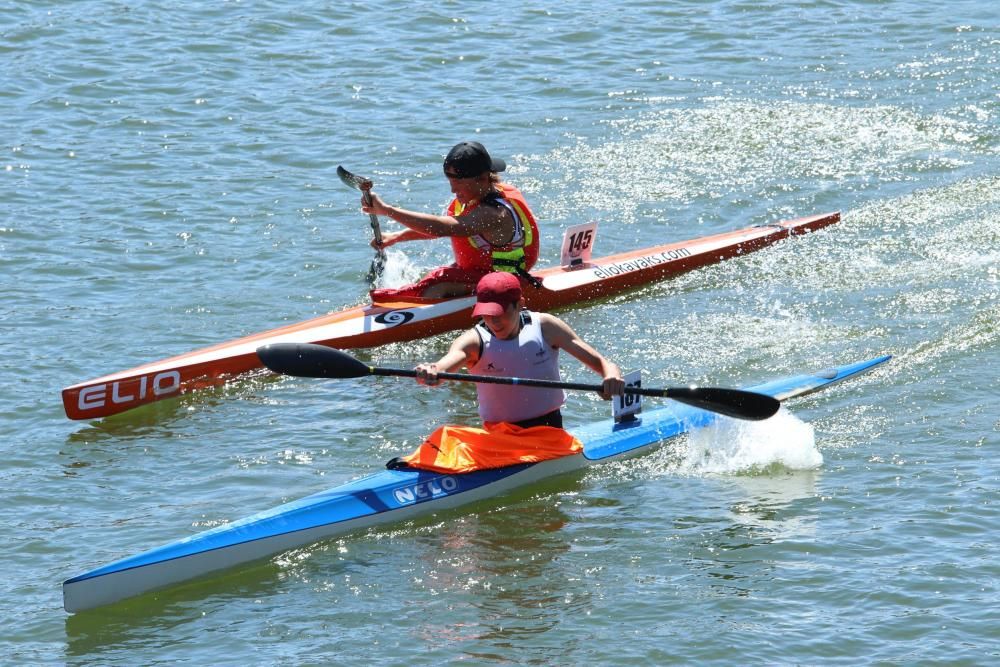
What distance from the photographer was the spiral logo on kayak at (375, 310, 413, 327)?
33.2ft

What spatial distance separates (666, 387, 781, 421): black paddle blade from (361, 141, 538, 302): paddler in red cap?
257 cm

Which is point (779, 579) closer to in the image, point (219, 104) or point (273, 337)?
point (273, 337)

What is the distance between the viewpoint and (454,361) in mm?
7102

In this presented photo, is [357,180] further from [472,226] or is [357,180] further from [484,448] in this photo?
[484,448]

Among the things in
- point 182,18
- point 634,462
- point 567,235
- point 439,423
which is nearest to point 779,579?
point 634,462

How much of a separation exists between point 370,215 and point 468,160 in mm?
1214

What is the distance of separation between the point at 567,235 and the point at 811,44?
7.39m

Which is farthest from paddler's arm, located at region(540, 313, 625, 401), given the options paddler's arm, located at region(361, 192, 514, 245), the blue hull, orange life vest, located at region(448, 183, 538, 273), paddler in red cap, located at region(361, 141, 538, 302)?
orange life vest, located at region(448, 183, 538, 273)

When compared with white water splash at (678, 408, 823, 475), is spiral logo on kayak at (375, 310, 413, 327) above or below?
above

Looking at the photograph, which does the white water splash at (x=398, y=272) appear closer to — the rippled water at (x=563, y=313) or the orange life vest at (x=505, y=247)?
the rippled water at (x=563, y=313)

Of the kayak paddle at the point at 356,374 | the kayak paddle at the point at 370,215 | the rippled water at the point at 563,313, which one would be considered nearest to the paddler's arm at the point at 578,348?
the kayak paddle at the point at 356,374

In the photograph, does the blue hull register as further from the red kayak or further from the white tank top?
the red kayak

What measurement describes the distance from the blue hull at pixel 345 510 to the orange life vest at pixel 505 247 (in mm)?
2104

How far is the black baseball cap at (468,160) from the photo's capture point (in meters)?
9.24
